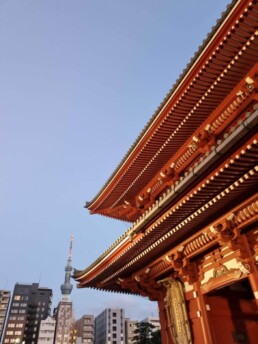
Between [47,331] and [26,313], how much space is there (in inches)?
343

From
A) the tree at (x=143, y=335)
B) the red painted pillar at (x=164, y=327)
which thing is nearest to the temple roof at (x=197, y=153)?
the red painted pillar at (x=164, y=327)

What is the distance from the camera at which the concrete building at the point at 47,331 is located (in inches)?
3132

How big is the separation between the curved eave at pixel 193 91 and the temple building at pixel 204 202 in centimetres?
3

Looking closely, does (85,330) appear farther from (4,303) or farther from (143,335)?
(143,335)

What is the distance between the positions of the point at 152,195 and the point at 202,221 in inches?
180

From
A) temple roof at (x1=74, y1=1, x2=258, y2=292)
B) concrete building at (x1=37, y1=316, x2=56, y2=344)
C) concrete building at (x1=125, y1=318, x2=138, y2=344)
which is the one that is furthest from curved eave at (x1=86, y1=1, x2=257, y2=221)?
concrete building at (x1=37, y1=316, x2=56, y2=344)

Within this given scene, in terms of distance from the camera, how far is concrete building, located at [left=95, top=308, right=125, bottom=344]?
74.2m

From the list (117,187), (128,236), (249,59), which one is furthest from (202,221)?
(117,187)

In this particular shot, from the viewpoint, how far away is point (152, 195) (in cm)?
1270

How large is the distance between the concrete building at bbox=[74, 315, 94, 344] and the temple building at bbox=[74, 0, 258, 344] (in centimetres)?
8242

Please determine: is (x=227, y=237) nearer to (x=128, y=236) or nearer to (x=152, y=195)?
(x=128, y=236)

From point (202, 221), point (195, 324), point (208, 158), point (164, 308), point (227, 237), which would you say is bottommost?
point (195, 324)

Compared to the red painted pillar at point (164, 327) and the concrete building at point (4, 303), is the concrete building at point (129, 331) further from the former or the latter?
the red painted pillar at point (164, 327)

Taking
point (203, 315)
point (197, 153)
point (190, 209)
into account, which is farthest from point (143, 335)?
point (190, 209)
